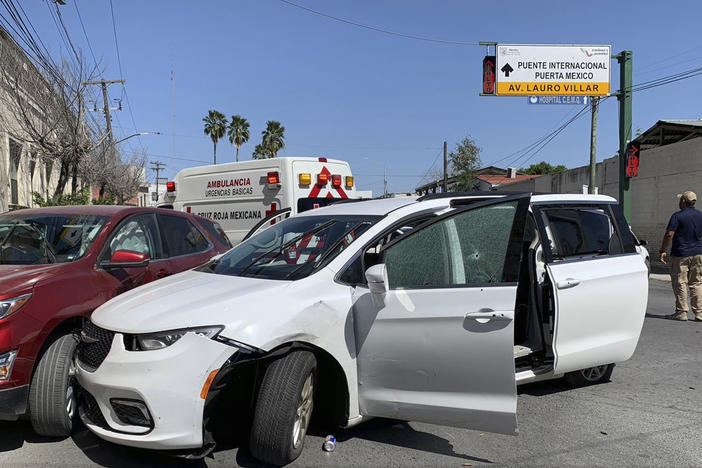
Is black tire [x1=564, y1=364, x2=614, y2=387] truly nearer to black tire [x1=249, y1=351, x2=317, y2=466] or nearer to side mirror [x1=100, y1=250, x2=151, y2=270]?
black tire [x1=249, y1=351, x2=317, y2=466]

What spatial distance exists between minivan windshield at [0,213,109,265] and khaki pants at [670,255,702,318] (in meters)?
8.04

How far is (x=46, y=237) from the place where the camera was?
14.5 ft

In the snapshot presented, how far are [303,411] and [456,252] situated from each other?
1.52 m

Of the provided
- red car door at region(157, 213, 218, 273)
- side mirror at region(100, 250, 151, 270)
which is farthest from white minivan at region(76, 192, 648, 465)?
red car door at region(157, 213, 218, 273)

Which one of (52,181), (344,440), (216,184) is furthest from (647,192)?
(52,181)

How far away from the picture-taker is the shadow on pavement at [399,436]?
3498 millimetres

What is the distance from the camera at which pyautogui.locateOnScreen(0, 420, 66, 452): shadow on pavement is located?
141 inches

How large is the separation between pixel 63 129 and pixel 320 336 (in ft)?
55.6

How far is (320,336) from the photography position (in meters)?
3.18

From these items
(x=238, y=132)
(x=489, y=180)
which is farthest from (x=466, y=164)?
(x=238, y=132)

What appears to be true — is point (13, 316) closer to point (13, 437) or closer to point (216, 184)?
point (13, 437)

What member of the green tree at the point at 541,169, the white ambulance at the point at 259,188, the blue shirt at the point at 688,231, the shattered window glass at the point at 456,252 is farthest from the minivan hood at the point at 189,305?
the green tree at the point at 541,169

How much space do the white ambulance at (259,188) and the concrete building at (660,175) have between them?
901cm

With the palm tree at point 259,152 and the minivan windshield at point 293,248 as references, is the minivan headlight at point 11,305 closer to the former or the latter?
the minivan windshield at point 293,248
